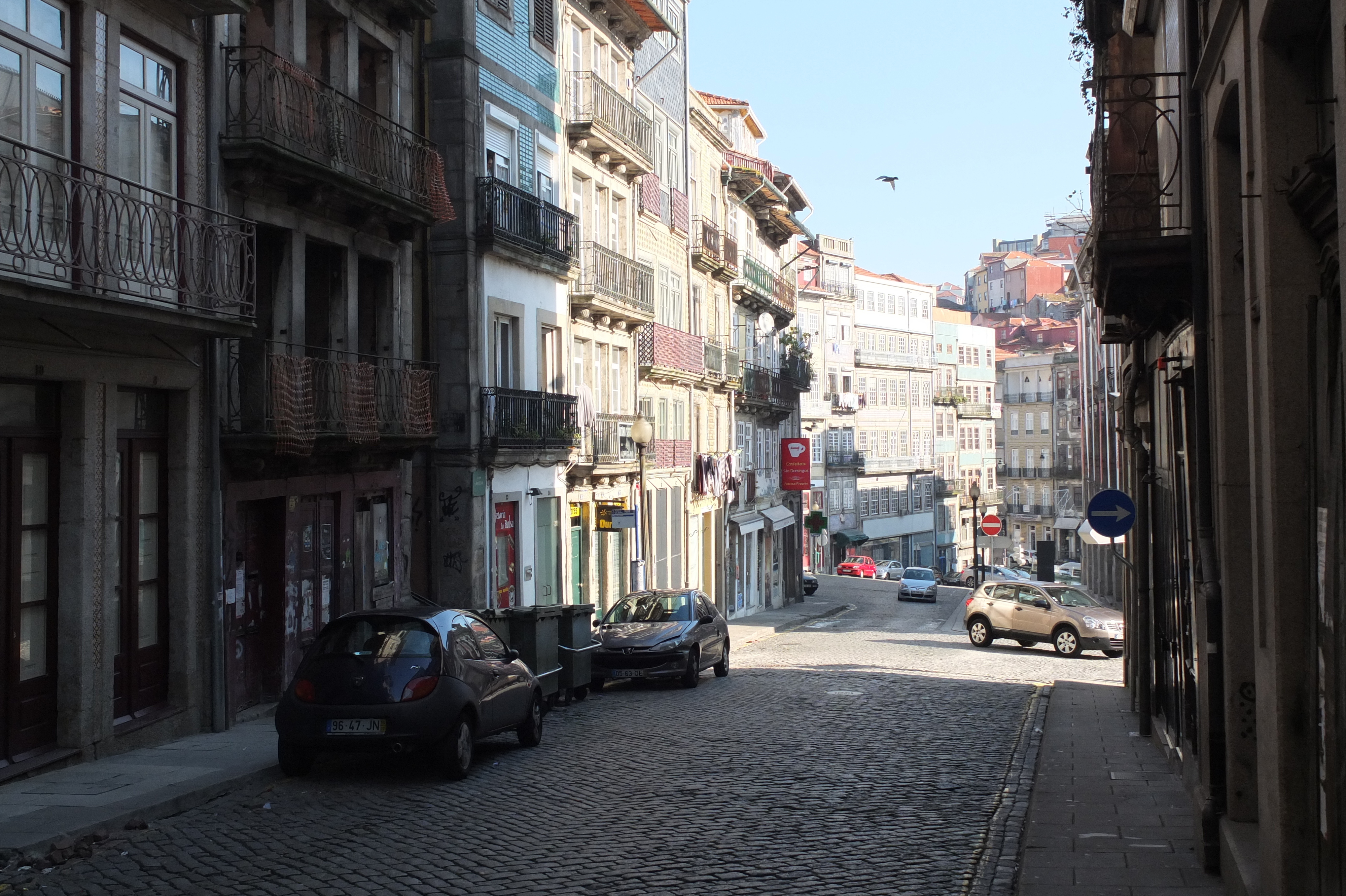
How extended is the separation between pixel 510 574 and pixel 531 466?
2092mm

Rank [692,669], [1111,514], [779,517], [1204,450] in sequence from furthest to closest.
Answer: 1. [779,517]
2. [692,669]
3. [1111,514]
4. [1204,450]

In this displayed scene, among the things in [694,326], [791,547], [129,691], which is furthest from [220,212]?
[791,547]

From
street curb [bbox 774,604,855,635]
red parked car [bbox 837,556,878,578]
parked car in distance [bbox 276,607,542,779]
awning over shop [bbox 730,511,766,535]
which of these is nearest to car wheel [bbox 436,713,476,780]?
parked car in distance [bbox 276,607,542,779]

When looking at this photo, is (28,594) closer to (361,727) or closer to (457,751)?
(361,727)

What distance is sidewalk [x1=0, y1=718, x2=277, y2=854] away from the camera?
32.8 feet

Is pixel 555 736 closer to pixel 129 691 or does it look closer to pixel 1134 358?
pixel 129 691

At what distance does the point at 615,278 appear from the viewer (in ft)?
104

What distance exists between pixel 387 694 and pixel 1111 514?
825 cm

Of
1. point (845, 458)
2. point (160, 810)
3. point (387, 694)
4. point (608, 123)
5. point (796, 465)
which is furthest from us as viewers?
point (845, 458)

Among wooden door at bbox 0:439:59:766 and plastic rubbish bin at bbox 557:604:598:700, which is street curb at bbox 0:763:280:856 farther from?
plastic rubbish bin at bbox 557:604:598:700

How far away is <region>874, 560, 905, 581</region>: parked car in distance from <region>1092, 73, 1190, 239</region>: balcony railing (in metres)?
64.3

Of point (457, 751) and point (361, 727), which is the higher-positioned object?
point (361, 727)

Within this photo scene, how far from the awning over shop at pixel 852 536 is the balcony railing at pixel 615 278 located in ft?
173

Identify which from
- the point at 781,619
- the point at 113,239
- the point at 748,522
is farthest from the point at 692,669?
the point at 748,522
